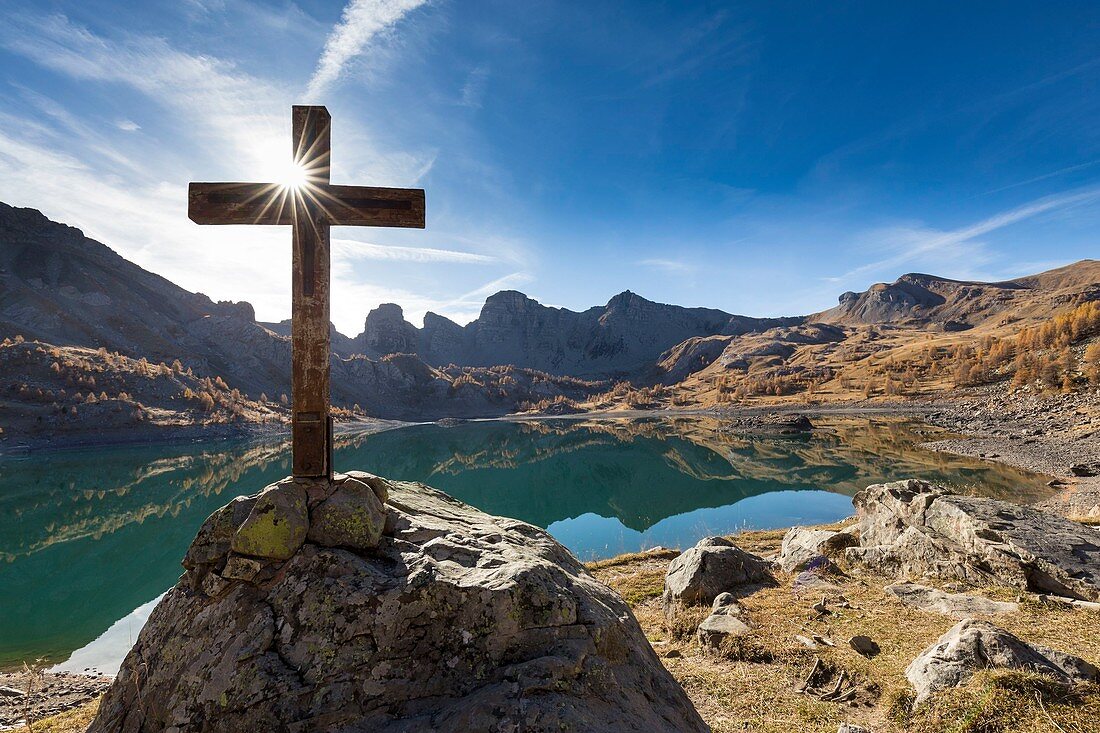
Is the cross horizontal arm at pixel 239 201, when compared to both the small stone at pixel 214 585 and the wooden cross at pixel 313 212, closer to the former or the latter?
the wooden cross at pixel 313 212

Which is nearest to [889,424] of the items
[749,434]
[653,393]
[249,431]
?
[749,434]

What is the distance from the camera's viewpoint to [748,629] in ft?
31.5

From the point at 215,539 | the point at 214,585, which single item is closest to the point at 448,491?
the point at 215,539

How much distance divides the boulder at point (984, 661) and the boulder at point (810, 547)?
25.2ft

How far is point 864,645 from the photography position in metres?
8.45

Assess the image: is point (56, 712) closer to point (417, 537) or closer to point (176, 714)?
point (176, 714)

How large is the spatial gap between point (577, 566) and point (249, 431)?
125m

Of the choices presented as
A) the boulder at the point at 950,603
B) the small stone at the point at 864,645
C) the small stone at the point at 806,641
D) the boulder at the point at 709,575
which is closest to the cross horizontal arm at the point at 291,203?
the small stone at the point at 806,641

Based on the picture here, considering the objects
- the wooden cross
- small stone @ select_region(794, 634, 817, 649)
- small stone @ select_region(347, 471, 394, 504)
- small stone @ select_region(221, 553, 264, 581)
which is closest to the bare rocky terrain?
small stone @ select_region(794, 634, 817, 649)

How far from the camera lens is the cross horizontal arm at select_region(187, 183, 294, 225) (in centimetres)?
669

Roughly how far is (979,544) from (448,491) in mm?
46936

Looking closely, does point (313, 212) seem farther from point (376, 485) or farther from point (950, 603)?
point (950, 603)

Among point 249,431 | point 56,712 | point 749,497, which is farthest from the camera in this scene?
point 249,431

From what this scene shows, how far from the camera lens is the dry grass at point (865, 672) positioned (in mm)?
5695
